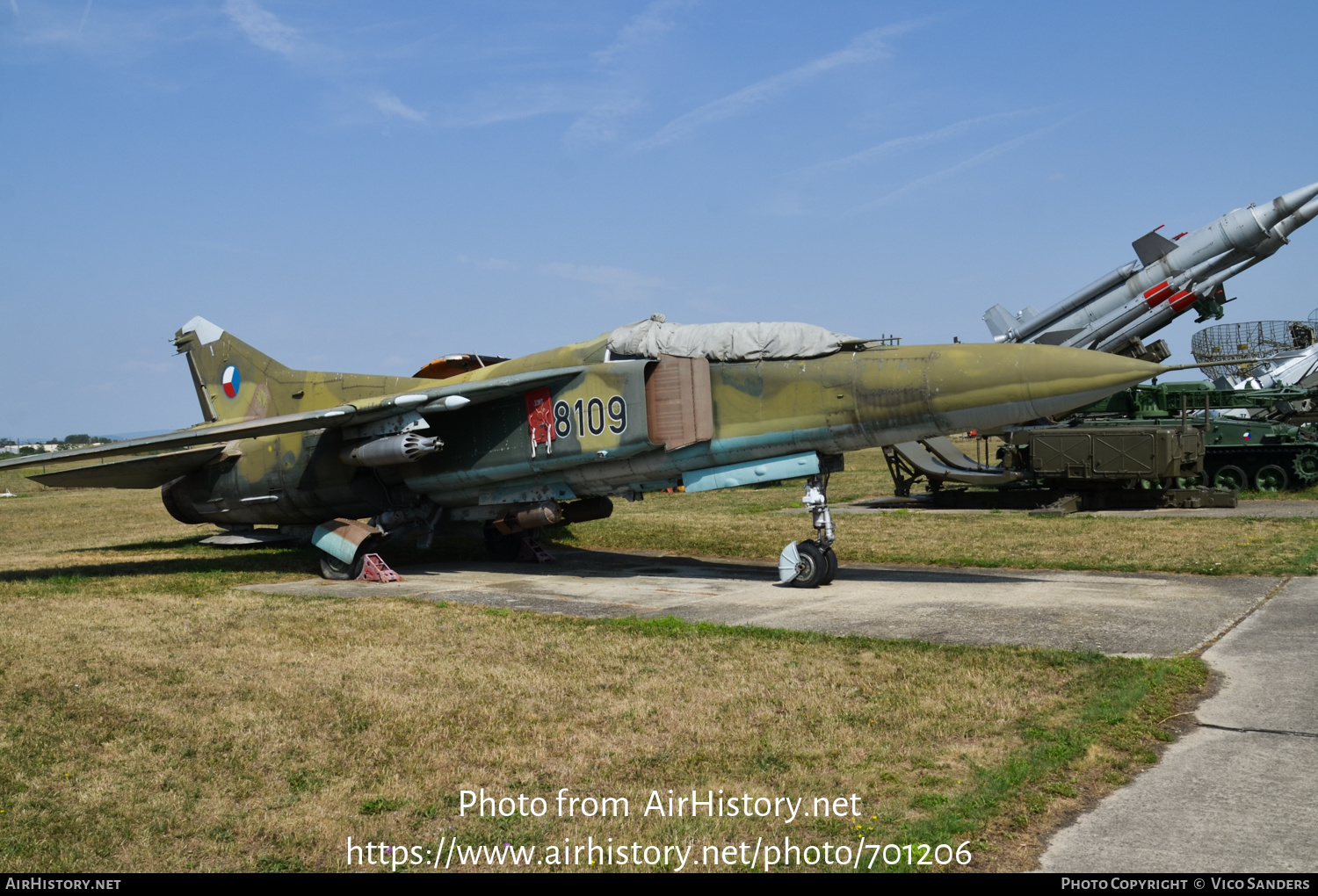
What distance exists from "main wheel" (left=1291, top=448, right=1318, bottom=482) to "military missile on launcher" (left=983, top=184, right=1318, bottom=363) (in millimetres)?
4092

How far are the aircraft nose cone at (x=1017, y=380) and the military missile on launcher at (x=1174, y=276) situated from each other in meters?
14.6

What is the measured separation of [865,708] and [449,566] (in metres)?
9.91

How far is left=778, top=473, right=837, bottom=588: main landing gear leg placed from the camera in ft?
38.0

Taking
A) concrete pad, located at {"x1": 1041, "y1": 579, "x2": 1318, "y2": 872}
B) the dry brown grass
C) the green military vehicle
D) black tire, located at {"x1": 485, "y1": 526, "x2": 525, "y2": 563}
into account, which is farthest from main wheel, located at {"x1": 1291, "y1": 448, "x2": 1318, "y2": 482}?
the dry brown grass

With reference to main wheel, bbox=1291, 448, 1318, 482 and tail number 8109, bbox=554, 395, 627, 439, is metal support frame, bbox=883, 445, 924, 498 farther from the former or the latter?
tail number 8109, bbox=554, 395, 627, 439

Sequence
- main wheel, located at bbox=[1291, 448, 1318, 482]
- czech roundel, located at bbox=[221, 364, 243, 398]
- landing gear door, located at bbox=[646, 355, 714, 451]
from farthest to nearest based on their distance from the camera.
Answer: main wheel, located at bbox=[1291, 448, 1318, 482] < czech roundel, located at bbox=[221, 364, 243, 398] < landing gear door, located at bbox=[646, 355, 714, 451]

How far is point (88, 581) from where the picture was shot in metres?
13.3

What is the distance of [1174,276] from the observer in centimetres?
2366

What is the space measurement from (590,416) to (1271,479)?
18.8 m

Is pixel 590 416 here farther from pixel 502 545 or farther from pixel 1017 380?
pixel 1017 380

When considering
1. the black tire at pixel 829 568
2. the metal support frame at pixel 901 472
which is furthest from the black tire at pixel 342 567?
the metal support frame at pixel 901 472

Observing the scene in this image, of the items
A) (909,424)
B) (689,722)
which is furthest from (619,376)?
(689,722)

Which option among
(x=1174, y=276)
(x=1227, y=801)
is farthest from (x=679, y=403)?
(x=1174, y=276)

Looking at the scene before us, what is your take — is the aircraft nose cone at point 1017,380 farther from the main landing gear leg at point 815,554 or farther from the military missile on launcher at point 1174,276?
the military missile on launcher at point 1174,276
